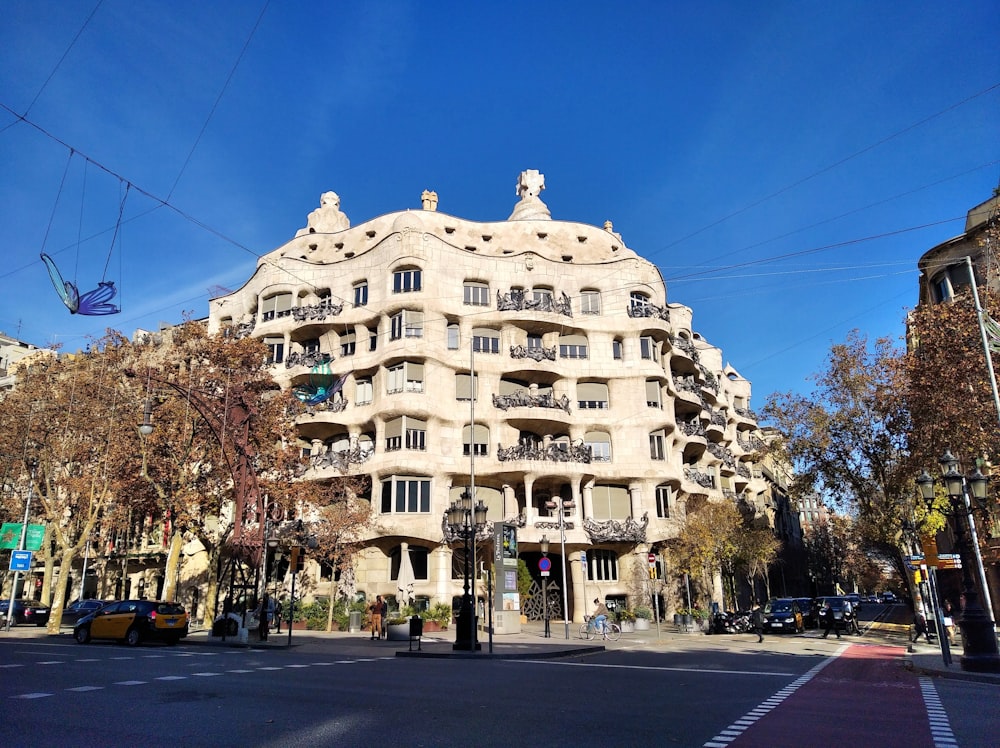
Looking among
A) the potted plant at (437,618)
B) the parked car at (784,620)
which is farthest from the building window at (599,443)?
the potted plant at (437,618)

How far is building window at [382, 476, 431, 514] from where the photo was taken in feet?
116

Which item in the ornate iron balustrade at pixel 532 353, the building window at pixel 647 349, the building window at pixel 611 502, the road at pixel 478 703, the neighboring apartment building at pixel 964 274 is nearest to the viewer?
the road at pixel 478 703

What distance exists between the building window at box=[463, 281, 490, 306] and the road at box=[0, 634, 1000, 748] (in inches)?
1027

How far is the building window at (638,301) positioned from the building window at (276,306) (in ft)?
69.0

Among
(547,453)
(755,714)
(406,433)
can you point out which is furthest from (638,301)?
(755,714)

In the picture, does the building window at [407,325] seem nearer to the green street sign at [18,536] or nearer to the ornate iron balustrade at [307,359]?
the ornate iron balustrade at [307,359]

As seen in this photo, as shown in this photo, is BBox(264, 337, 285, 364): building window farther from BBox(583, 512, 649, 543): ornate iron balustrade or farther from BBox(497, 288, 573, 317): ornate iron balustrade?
BBox(583, 512, 649, 543): ornate iron balustrade

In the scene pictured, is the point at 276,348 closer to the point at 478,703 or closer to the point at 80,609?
the point at 80,609

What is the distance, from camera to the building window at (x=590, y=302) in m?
42.4

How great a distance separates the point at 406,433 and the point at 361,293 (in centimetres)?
996

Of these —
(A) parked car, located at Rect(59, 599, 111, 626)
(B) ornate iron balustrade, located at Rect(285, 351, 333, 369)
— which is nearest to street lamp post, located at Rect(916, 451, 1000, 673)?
(B) ornate iron balustrade, located at Rect(285, 351, 333, 369)

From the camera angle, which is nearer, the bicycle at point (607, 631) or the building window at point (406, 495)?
A: the bicycle at point (607, 631)

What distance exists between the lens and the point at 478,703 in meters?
10.2

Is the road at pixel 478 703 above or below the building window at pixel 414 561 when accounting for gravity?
below
